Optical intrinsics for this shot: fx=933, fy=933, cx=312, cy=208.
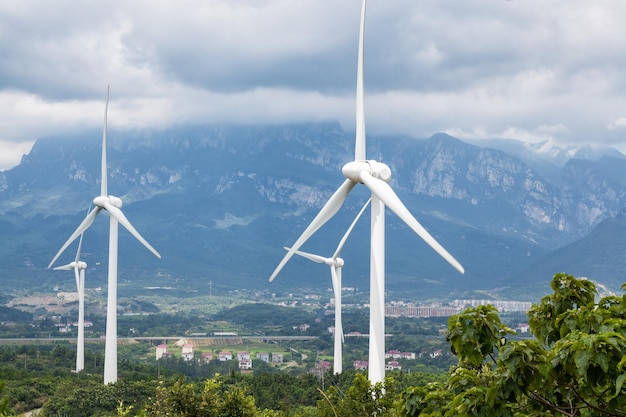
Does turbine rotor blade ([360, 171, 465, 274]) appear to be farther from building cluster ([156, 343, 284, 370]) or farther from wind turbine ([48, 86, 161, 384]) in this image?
building cluster ([156, 343, 284, 370])

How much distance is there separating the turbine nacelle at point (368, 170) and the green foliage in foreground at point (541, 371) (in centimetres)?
1688

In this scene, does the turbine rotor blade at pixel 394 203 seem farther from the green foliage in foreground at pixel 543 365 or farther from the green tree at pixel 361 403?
the green foliage in foreground at pixel 543 365

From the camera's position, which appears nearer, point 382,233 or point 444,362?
point 382,233

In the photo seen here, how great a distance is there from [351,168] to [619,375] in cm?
2201

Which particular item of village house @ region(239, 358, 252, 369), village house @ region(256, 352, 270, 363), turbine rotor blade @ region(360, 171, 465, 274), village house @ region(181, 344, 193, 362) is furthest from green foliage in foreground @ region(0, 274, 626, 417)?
village house @ region(256, 352, 270, 363)

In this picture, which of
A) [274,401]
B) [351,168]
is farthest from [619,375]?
[274,401]

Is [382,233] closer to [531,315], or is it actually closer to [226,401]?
[226,401]

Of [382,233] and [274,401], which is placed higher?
[382,233]

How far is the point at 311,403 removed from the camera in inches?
2480

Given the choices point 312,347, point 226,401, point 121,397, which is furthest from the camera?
point 312,347

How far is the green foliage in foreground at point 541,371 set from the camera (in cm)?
963

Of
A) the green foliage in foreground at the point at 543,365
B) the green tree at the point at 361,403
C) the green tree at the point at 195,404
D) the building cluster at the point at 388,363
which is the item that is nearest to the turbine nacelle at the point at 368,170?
the green tree at the point at 361,403

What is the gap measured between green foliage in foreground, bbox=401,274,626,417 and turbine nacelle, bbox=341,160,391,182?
16.9m

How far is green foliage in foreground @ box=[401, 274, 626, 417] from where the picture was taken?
9.63 meters
